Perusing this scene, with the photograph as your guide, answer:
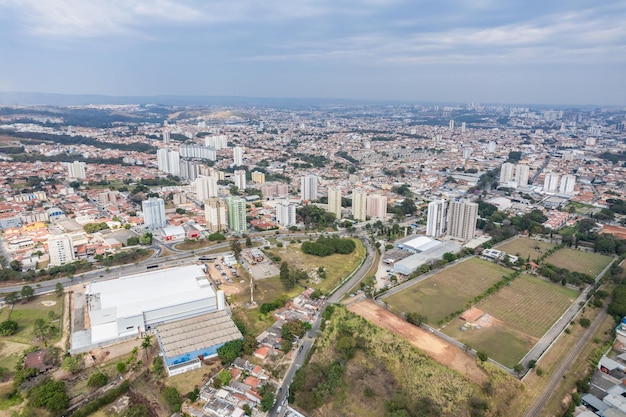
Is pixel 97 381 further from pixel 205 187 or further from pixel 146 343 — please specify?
pixel 205 187

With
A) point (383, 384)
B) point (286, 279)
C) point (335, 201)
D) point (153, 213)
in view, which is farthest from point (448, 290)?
point (153, 213)

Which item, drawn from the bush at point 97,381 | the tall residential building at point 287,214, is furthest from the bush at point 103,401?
the tall residential building at point 287,214

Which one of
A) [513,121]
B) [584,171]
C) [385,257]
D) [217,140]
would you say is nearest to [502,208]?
[385,257]

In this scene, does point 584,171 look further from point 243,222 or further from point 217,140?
point 217,140

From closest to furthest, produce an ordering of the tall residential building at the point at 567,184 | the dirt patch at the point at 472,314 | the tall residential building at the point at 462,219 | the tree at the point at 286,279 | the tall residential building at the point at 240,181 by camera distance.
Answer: the dirt patch at the point at 472,314 < the tree at the point at 286,279 < the tall residential building at the point at 462,219 < the tall residential building at the point at 567,184 < the tall residential building at the point at 240,181

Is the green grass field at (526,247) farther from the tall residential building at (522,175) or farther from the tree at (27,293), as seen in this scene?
the tree at (27,293)

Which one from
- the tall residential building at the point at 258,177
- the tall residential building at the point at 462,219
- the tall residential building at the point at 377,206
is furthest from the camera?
the tall residential building at the point at 258,177

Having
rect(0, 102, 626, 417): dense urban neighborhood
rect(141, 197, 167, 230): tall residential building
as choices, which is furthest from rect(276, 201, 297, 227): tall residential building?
rect(141, 197, 167, 230): tall residential building
